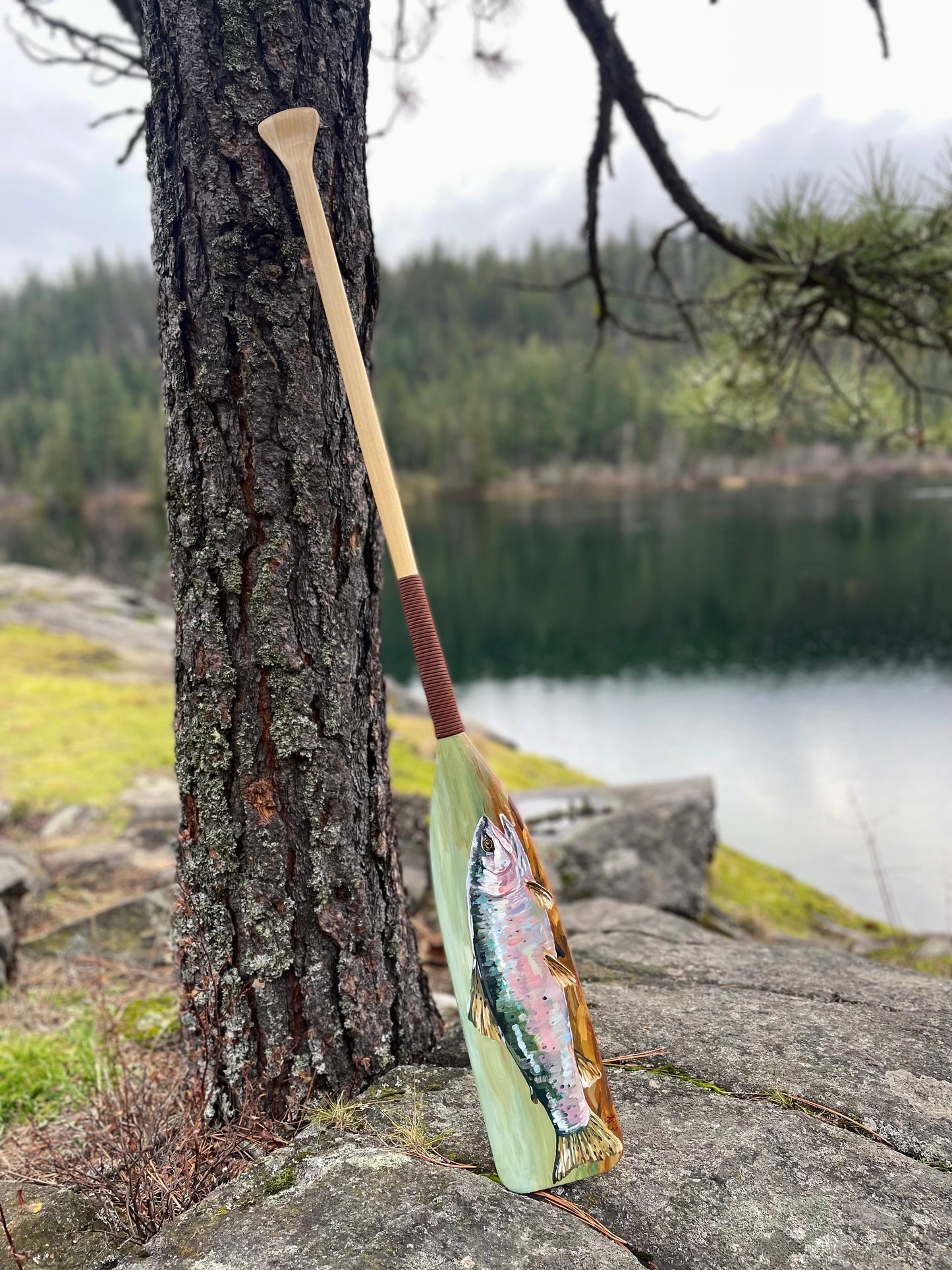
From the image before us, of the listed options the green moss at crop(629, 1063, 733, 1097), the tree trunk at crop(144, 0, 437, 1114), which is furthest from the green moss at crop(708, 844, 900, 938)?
the tree trunk at crop(144, 0, 437, 1114)

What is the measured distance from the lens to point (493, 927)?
146 centimetres

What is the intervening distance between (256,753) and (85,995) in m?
1.41

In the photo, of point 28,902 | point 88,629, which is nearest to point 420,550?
point 88,629

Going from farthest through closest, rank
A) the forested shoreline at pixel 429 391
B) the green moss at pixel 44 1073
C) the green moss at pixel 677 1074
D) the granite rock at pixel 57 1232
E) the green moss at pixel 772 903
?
1. the forested shoreline at pixel 429 391
2. the green moss at pixel 772 903
3. the green moss at pixel 44 1073
4. the green moss at pixel 677 1074
5. the granite rock at pixel 57 1232

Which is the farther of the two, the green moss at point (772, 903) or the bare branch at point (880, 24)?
the green moss at point (772, 903)

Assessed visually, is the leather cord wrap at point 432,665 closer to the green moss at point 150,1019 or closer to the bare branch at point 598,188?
the green moss at point 150,1019

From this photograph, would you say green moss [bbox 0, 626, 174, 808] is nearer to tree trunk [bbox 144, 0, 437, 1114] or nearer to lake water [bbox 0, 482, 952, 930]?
tree trunk [bbox 144, 0, 437, 1114]

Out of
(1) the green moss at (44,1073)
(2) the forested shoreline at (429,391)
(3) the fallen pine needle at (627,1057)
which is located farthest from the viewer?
(2) the forested shoreline at (429,391)

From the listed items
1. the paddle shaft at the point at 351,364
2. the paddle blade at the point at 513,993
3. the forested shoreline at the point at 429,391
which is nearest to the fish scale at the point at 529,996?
→ the paddle blade at the point at 513,993

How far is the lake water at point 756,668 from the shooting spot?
9.11m

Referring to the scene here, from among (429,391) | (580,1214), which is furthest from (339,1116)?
(429,391)

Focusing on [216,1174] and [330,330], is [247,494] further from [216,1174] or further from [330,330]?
[216,1174]

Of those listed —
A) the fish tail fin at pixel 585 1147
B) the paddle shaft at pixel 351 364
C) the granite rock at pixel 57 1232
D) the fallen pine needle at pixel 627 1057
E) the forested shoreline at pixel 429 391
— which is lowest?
the granite rock at pixel 57 1232

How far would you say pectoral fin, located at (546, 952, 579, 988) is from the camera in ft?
4.78
